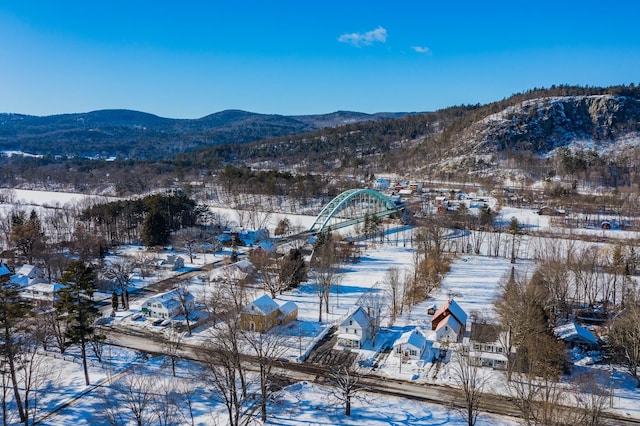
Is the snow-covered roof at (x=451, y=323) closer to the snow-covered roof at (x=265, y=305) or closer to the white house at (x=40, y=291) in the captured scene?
the snow-covered roof at (x=265, y=305)

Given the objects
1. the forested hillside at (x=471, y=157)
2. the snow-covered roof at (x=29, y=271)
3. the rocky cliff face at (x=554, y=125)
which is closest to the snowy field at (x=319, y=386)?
the snow-covered roof at (x=29, y=271)

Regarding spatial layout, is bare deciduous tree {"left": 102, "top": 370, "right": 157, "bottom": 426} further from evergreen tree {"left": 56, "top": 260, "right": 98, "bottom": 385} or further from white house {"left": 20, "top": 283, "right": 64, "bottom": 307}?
white house {"left": 20, "top": 283, "right": 64, "bottom": 307}

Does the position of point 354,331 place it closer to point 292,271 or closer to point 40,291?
point 292,271

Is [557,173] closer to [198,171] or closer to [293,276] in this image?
[293,276]

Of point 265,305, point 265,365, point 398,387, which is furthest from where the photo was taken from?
point 265,305

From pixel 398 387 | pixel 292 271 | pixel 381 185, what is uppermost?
pixel 381 185

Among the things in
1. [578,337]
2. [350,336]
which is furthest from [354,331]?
[578,337]

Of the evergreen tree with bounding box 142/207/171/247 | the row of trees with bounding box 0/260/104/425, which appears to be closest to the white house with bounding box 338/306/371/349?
the row of trees with bounding box 0/260/104/425
